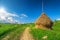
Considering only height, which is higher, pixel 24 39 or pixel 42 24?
pixel 42 24

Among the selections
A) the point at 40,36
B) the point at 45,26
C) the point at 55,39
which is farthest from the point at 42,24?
the point at 55,39

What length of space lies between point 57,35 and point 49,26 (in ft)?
48.1

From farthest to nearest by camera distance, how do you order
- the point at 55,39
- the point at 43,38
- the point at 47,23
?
the point at 47,23, the point at 43,38, the point at 55,39

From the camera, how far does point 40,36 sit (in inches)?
1321

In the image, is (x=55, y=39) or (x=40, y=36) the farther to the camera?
(x=40, y=36)

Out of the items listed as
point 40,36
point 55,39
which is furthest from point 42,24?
point 55,39

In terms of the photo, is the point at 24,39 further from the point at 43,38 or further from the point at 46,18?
the point at 46,18

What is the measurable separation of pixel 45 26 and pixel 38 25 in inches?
73.8

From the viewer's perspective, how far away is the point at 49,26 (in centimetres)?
4662

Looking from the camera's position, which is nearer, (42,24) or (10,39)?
(10,39)

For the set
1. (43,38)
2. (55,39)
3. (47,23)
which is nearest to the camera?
(55,39)

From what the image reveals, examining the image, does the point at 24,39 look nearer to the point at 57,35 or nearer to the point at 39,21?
the point at 57,35

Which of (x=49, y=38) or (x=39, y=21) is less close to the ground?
(x=39, y=21)

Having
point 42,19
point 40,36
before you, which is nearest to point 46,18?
point 42,19
